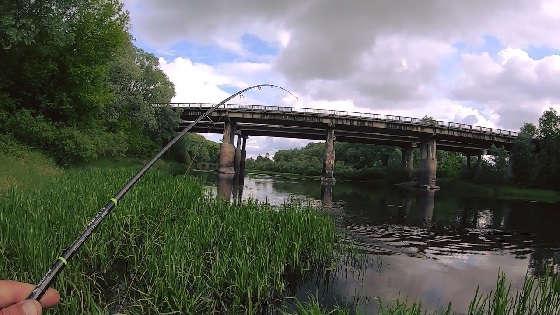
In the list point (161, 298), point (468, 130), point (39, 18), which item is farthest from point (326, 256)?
point (468, 130)

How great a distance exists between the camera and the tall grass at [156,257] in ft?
17.6

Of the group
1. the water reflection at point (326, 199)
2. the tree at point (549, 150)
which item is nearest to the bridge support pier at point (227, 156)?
the water reflection at point (326, 199)

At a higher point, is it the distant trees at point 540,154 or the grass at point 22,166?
the distant trees at point 540,154

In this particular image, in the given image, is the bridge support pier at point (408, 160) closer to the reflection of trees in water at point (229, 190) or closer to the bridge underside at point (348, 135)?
the bridge underside at point (348, 135)

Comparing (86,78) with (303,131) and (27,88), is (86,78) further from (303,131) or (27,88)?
(303,131)

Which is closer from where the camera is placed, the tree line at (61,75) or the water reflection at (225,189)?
the tree line at (61,75)

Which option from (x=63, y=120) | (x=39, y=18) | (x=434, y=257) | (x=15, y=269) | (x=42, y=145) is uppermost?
(x=39, y=18)

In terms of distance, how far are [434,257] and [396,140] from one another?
57.9 m

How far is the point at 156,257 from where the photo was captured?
607 centimetres

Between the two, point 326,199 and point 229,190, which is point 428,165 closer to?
point 326,199

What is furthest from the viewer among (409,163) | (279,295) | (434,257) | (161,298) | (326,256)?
(409,163)

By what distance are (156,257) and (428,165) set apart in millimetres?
59252

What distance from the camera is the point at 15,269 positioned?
19.0 ft

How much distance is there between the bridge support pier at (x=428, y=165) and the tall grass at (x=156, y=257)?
5284 cm
